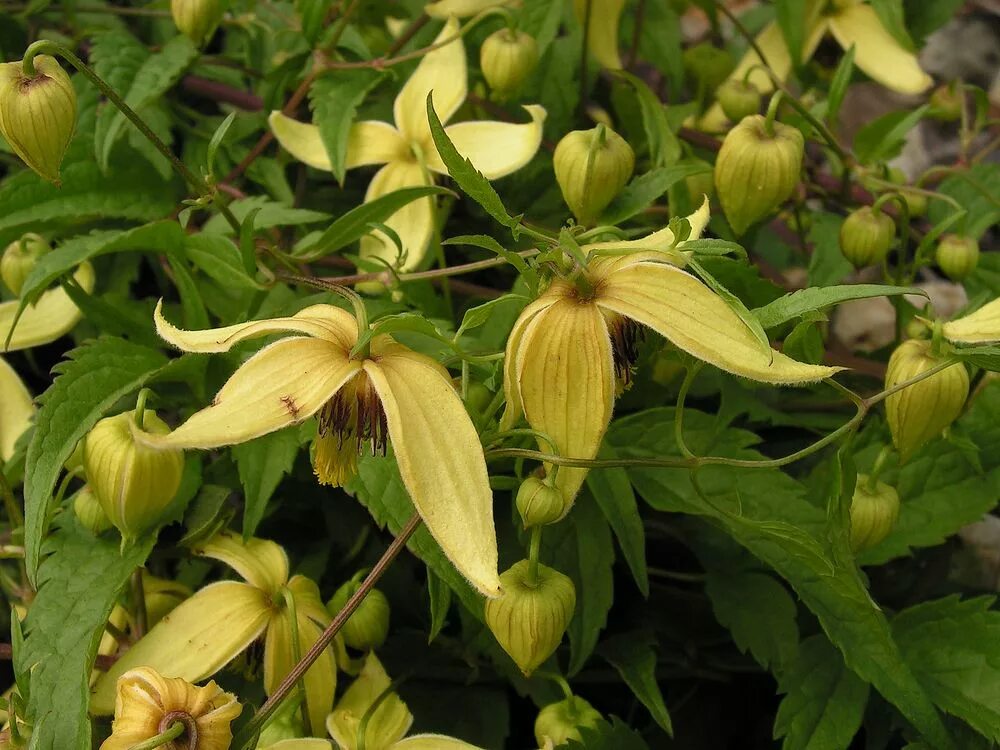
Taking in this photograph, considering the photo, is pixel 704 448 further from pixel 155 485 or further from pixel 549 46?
pixel 549 46

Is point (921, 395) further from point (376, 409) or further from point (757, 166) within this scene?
point (376, 409)

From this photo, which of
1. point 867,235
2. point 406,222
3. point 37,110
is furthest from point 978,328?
point 37,110

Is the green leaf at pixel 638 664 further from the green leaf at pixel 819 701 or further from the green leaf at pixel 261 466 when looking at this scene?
the green leaf at pixel 261 466

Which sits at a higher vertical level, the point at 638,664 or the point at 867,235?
the point at 867,235

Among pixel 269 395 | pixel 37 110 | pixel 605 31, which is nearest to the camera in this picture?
pixel 269 395

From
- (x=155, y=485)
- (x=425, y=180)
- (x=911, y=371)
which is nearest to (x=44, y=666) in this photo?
(x=155, y=485)

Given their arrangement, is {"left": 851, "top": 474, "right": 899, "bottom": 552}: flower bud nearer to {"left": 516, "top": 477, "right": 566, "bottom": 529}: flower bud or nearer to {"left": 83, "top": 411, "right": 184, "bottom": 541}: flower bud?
{"left": 516, "top": 477, "right": 566, "bottom": 529}: flower bud

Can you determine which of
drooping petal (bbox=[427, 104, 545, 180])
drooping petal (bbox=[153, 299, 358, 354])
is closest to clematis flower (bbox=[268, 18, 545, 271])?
drooping petal (bbox=[427, 104, 545, 180])
